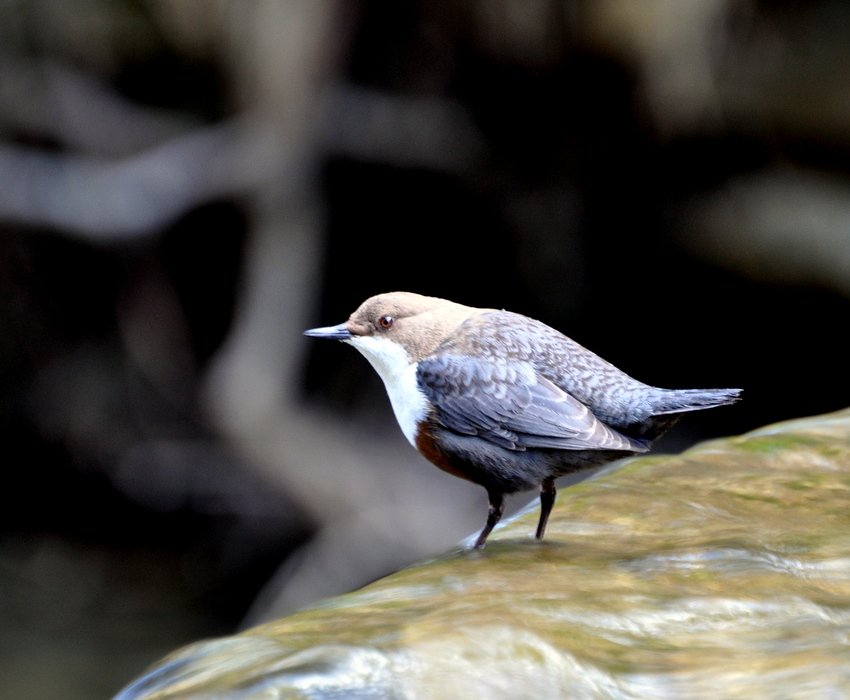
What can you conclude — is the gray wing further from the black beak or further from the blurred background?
Result: the blurred background

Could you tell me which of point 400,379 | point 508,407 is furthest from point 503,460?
point 400,379

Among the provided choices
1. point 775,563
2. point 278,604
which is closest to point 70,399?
point 278,604

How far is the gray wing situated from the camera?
247 centimetres

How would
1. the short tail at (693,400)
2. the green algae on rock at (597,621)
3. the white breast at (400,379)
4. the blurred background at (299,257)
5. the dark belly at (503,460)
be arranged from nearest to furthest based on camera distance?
the green algae on rock at (597,621) → the short tail at (693,400) → the dark belly at (503,460) → the white breast at (400,379) → the blurred background at (299,257)

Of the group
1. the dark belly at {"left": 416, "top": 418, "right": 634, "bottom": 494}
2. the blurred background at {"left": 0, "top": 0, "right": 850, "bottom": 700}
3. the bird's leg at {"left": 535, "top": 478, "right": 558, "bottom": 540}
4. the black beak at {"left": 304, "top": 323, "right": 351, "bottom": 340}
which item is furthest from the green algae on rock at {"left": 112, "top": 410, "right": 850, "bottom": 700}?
the blurred background at {"left": 0, "top": 0, "right": 850, "bottom": 700}

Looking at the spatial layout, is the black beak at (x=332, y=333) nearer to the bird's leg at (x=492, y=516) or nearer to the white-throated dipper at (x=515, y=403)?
the white-throated dipper at (x=515, y=403)

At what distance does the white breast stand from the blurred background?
4.26 m

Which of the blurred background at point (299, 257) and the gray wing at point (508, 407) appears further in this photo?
the blurred background at point (299, 257)

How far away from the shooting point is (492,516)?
8.55ft

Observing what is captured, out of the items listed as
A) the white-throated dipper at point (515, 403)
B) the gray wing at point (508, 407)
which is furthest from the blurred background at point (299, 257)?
the gray wing at point (508, 407)

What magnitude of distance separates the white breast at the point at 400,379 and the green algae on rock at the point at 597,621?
1.28 feet

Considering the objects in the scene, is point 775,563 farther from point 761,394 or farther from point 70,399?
point 70,399

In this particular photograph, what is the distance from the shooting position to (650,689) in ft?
5.49

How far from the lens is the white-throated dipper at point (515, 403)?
8.18 ft
